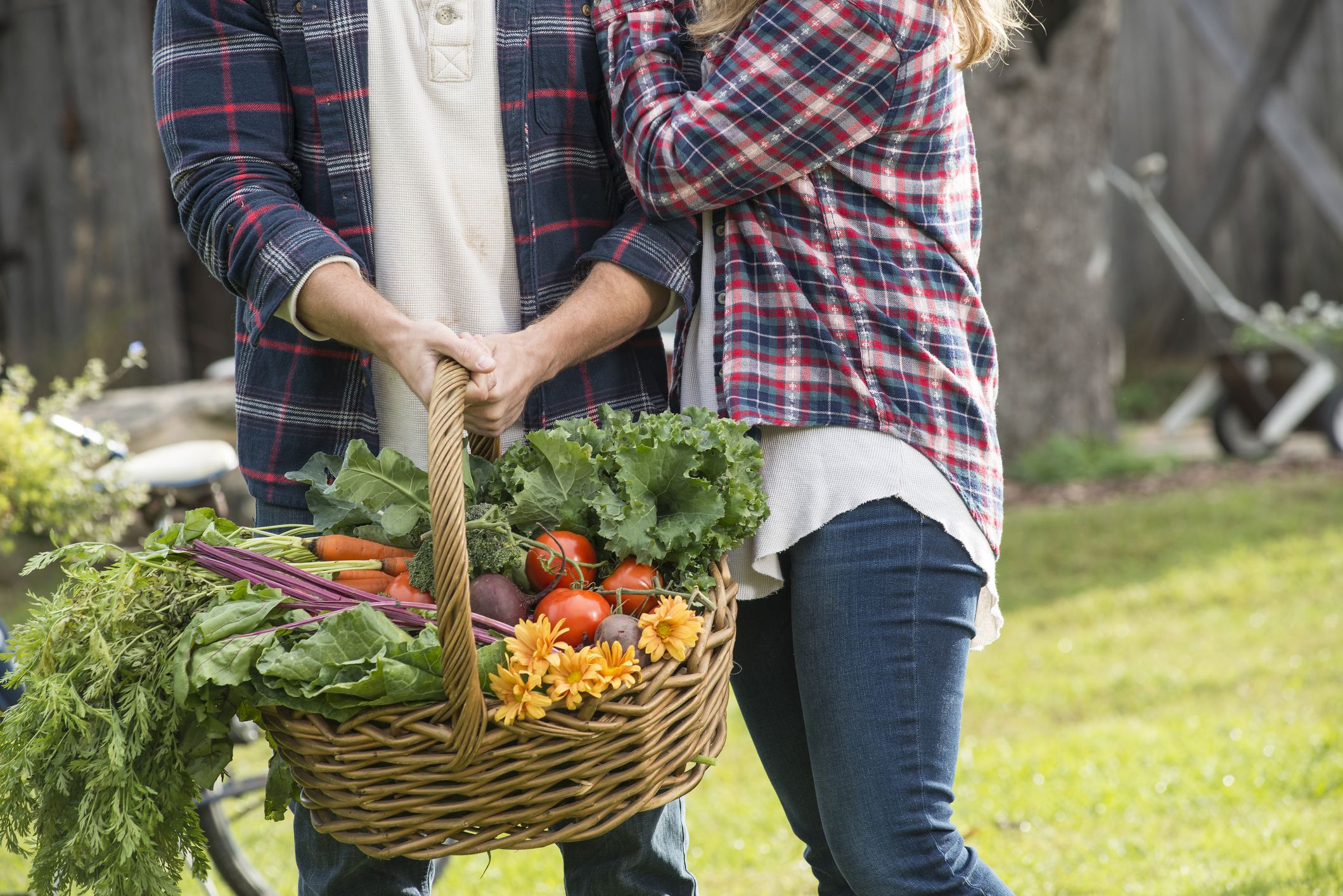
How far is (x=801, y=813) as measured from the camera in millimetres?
1902

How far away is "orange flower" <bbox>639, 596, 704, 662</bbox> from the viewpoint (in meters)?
1.41

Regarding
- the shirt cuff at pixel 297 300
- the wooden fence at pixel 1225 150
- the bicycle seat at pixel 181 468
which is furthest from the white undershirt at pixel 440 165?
the wooden fence at pixel 1225 150

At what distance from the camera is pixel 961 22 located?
5.66ft

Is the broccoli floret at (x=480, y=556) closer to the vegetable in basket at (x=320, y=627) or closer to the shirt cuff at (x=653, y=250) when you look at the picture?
the vegetable in basket at (x=320, y=627)

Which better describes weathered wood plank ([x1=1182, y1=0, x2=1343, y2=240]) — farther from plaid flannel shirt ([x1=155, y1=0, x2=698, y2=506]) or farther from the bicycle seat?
plaid flannel shirt ([x1=155, y1=0, x2=698, y2=506])

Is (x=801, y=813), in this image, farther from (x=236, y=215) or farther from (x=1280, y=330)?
(x=1280, y=330)

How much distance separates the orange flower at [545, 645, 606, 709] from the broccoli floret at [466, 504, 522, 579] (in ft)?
0.66

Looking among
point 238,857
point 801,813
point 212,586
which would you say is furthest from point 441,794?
point 238,857

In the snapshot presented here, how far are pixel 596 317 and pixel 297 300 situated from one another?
0.41m

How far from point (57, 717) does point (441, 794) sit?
0.43 m

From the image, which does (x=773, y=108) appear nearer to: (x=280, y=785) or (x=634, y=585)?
(x=634, y=585)

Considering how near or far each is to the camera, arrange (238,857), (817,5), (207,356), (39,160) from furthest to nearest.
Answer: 1. (207,356)
2. (39,160)
3. (238,857)
4. (817,5)

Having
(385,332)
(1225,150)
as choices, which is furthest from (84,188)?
(1225,150)

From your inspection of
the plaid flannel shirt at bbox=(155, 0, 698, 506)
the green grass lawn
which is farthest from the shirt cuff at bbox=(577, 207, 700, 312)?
the green grass lawn
